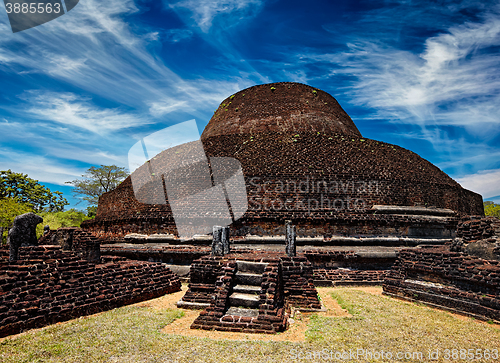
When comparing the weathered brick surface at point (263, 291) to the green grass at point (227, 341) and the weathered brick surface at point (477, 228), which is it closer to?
the green grass at point (227, 341)

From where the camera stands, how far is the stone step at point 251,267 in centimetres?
539

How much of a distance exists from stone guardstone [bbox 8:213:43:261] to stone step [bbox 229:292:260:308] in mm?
4001

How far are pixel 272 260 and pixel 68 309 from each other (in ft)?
11.9

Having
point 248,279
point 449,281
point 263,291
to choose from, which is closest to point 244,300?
point 263,291

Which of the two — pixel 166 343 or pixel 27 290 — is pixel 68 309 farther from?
pixel 166 343

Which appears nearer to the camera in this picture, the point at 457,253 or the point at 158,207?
the point at 457,253

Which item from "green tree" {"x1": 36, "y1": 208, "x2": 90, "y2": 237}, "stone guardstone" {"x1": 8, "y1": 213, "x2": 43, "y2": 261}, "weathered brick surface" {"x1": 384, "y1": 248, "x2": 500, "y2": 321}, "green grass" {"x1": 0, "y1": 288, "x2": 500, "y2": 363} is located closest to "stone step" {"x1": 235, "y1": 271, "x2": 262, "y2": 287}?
"green grass" {"x1": 0, "y1": 288, "x2": 500, "y2": 363}

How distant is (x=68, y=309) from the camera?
4820 mm

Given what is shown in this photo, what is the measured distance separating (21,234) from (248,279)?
A: 4.34 meters

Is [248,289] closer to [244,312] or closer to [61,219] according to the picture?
[244,312]

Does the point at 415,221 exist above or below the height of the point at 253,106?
below

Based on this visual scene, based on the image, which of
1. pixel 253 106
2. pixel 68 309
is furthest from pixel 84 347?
pixel 253 106

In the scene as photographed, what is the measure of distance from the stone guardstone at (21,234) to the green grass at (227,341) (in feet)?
5.96

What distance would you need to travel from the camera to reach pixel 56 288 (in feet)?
16.1
